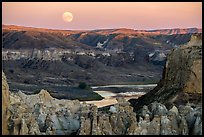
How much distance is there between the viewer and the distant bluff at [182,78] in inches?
798

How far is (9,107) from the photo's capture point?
14875mm

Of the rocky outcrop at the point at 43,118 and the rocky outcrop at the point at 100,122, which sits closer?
the rocky outcrop at the point at 43,118

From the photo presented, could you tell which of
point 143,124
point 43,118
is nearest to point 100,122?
point 143,124

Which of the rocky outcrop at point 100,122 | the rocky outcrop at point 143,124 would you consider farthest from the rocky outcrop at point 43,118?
the rocky outcrop at point 143,124

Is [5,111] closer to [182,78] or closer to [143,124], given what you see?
[143,124]

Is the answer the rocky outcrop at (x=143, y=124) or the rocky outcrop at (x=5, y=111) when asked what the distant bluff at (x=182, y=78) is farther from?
the rocky outcrop at (x=5, y=111)

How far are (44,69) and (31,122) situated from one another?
63793 mm

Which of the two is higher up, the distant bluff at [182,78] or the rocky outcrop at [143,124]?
the distant bluff at [182,78]

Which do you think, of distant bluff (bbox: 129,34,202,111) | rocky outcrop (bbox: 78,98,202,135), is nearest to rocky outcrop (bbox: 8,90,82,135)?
rocky outcrop (bbox: 78,98,202,135)

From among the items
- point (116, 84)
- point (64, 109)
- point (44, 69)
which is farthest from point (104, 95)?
point (64, 109)

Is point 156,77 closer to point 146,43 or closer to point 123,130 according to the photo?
point 146,43

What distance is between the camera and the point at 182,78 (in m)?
21.6

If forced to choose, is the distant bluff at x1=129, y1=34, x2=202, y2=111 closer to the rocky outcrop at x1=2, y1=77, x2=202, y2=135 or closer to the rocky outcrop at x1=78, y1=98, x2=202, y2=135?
the rocky outcrop at x1=2, y1=77, x2=202, y2=135

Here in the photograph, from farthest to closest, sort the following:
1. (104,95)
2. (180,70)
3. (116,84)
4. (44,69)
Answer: (44,69) → (116,84) → (104,95) → (180,70)
